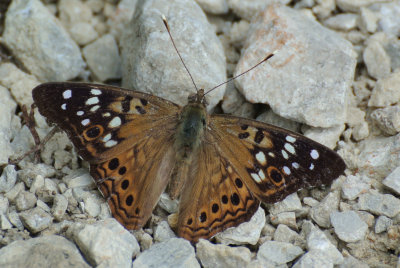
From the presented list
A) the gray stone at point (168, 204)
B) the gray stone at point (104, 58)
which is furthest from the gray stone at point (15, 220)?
the gray stone at point (104, 58)

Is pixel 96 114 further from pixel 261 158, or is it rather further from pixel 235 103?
pixel 235 103

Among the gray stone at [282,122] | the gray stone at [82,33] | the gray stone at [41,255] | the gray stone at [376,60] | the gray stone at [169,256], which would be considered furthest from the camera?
the gray stone at [82,33]

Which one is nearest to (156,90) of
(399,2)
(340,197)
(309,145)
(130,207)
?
(130,207)

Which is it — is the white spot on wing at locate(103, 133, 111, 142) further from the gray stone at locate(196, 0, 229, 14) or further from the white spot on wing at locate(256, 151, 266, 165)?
the gray stone at locate(196, 0, 229, 14)

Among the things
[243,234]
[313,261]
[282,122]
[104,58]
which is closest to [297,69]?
[282,122]

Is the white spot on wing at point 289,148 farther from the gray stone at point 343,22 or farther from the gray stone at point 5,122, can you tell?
the gray stone at point 5,122

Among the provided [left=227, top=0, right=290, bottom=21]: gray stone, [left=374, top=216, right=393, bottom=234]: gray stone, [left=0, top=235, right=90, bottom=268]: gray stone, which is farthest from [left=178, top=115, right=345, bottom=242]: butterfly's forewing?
[left=227, top=0, right=290, bottom=21]: gray stone

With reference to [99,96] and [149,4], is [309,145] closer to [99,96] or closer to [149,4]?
[99,96]
